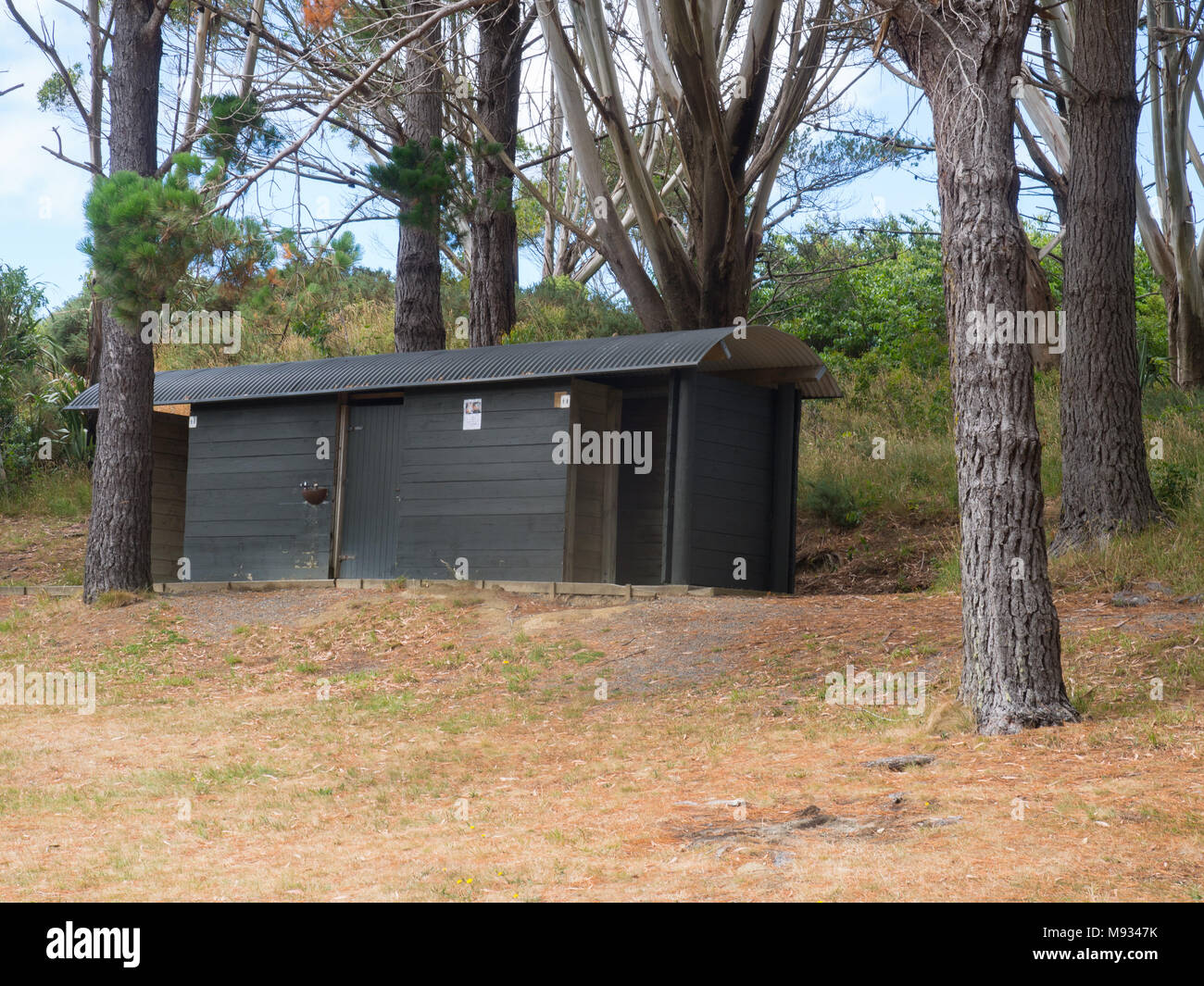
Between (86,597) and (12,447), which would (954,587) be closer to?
(86,597)

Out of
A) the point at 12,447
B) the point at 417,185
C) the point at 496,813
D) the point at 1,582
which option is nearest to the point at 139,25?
the point at 417,185

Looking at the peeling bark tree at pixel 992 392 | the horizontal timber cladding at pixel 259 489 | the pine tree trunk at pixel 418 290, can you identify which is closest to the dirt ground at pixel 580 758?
the peeling bark tree at pixel 992 392

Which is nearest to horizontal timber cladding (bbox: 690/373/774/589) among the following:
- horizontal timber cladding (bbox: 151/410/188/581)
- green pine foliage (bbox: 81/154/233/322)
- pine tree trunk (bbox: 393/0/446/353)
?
green pine foliage (bbox: 81/154/233/322)

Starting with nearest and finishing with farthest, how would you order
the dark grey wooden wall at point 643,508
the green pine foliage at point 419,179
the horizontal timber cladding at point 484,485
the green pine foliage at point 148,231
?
the green pine foliage at point 148,231 < the horizontal timber cladding at point 484,485 < the green pine foliage at point 419,179 < the dark grey wooden wall at point 643,508

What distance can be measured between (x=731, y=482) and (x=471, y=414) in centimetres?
290

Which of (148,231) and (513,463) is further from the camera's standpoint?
(513,463)

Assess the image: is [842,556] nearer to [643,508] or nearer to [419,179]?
[643,508]

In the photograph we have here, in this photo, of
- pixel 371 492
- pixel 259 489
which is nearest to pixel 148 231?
pixel 371 492

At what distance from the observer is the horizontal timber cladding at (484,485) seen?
1246cm

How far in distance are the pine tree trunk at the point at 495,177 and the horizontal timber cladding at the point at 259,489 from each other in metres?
3.58

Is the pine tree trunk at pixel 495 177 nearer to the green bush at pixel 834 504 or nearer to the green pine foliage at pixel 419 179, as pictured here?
the green pine foliage at pixel 419 179

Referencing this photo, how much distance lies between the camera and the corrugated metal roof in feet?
39.3

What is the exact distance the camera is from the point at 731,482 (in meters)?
12.6

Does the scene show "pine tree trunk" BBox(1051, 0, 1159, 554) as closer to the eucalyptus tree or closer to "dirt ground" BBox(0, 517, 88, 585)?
the eucalyptus tree
